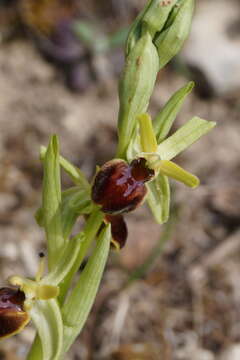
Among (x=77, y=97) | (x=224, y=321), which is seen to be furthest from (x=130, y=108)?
(x=77, y=97)

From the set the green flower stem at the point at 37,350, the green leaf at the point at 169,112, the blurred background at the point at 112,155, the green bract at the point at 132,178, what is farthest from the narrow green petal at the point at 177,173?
the blurred background at the point at 112,155

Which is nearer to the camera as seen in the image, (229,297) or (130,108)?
(130,108)

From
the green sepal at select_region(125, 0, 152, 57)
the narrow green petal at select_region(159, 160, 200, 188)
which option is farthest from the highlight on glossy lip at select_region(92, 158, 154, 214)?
the green sepal at select_region(125, 0, 152, 57)

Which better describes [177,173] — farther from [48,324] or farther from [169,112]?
[48,324]

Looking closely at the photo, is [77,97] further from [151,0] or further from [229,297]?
[151,0]

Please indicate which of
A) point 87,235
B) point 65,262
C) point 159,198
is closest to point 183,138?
point 159,198

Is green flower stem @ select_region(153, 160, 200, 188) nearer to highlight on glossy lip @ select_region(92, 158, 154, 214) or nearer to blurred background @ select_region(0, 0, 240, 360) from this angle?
highlight on glossy lip @ select_region(92, 158, 154, 214)
